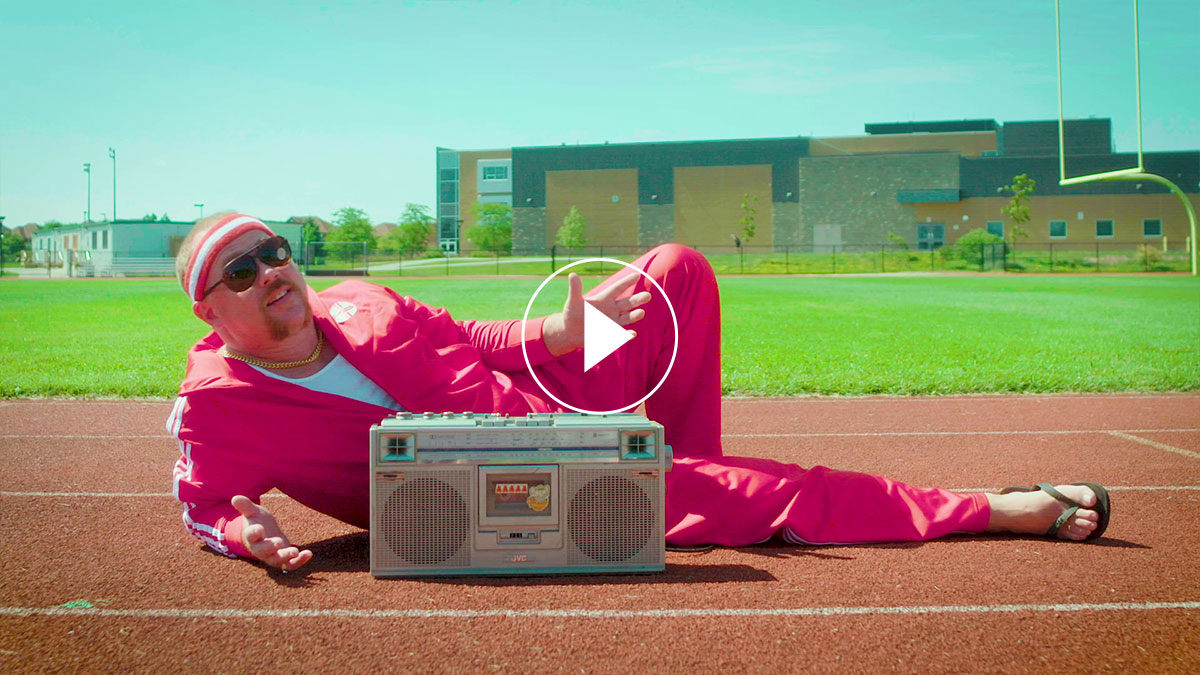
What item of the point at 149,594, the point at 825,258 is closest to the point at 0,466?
the point at 149,594

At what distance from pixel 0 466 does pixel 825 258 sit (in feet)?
158

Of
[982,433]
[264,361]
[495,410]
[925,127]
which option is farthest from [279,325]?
[925,127]

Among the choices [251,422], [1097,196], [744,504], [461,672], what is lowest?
[461,672]

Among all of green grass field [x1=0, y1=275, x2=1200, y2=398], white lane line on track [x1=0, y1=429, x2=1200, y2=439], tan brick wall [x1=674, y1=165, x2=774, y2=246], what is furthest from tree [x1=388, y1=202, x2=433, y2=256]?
white lane line on track [x1=0, y1=429, x2=1200, y2=439]

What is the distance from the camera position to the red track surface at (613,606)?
99.7 inches

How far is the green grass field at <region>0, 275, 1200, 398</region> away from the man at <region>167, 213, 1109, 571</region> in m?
5.42

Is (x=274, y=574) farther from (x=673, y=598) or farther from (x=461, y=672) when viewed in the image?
(x=673, y=598)

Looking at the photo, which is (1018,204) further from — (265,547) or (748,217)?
(265,547)

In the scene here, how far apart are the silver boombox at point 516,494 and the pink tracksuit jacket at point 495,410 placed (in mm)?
391

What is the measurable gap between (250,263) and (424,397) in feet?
2.46

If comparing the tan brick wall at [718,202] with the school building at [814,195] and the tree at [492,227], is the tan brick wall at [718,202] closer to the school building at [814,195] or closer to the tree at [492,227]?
the school building at [814,195]

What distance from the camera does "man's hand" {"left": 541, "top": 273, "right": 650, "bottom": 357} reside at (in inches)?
136

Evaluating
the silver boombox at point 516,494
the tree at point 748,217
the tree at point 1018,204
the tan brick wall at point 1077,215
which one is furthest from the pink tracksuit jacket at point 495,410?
the tan brick wall at point 1077,215

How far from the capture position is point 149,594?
121 inches
